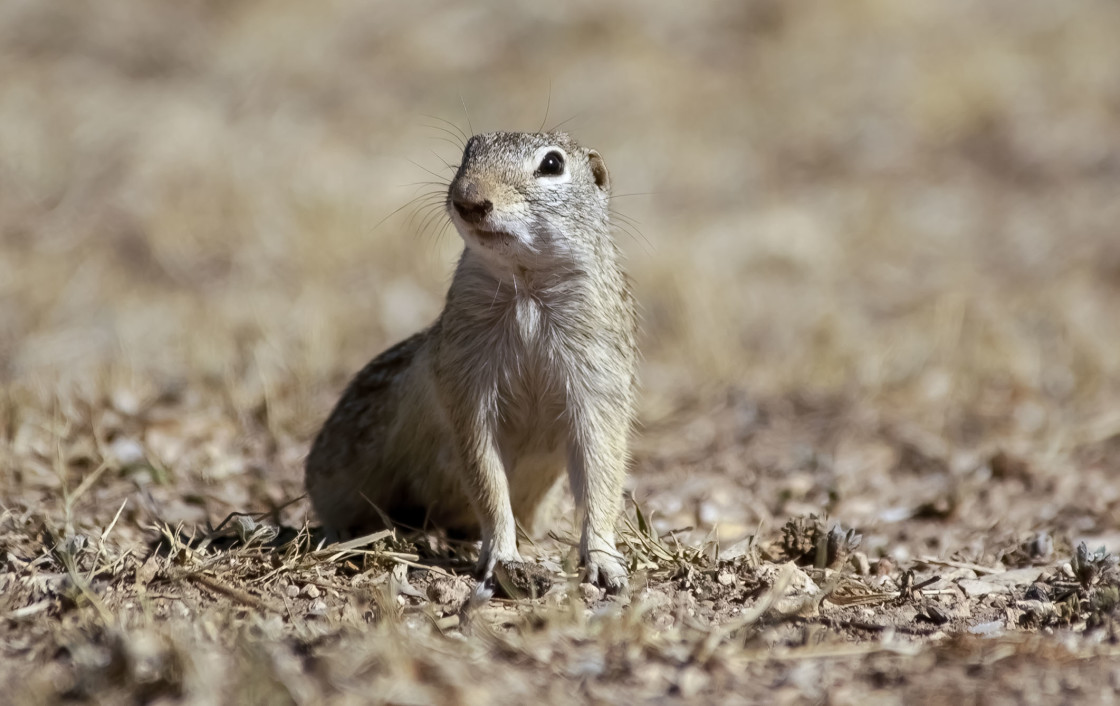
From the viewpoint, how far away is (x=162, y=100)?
12.3m

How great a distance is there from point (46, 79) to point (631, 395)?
33.4ft

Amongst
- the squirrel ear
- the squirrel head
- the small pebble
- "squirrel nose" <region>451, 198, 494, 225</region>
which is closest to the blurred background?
the squirrel ear

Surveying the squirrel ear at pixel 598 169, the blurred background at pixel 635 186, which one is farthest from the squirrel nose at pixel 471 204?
the blurred background at pixel 635 186

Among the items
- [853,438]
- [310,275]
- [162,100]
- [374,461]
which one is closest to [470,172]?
[374,461]

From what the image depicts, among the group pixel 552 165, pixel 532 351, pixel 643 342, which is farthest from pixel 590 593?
pixel 643 342

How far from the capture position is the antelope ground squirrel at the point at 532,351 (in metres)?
4.13

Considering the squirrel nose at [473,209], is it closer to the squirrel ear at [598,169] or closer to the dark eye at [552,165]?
the dark eye at [552,165]

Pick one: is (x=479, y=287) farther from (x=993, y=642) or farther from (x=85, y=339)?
(x=85, y=339)

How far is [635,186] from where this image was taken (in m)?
12.0

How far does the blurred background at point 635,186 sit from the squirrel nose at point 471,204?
80.0 inches

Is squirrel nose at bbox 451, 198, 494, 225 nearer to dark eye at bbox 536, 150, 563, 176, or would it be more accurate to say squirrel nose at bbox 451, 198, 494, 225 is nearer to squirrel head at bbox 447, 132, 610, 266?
squirrel head at bbox 447, 132, 610, 266

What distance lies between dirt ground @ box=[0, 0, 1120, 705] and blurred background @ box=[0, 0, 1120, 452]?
4cm

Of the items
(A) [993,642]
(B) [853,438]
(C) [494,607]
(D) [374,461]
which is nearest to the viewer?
(A) [993,642]

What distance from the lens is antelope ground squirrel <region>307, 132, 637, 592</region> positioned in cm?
413
